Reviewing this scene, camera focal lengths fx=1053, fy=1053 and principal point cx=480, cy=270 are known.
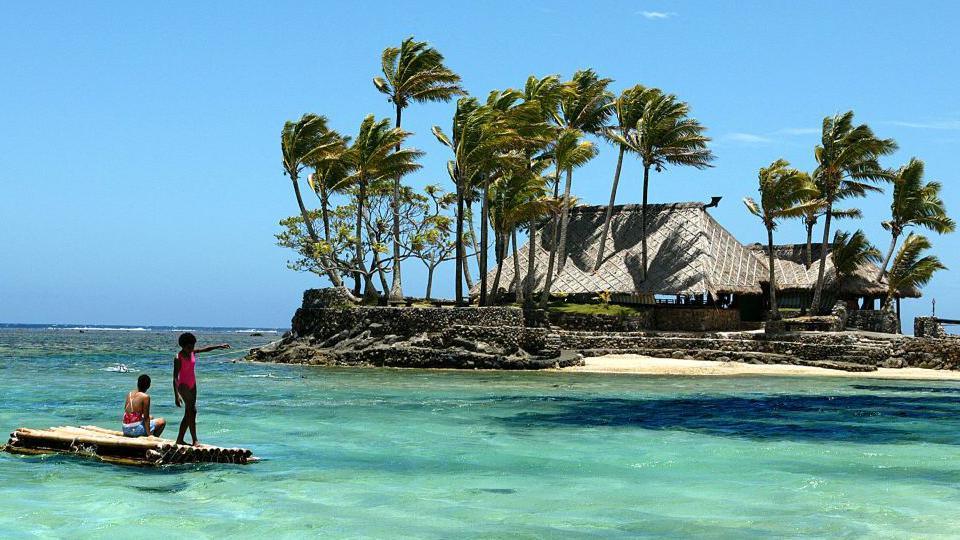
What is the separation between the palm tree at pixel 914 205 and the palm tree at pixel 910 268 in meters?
0.51

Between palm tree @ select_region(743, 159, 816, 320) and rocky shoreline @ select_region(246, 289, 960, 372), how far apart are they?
18.7ft

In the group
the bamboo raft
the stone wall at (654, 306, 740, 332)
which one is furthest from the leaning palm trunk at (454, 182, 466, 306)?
the bamboo raft

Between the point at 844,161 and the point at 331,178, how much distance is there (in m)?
22.5

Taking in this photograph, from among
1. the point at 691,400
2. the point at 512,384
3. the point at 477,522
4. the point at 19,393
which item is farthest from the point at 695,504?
the point at 19,393

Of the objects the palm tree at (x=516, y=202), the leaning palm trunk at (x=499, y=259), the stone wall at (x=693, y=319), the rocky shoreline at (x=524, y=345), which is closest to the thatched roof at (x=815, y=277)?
the stone wall at (x=693, y=319)

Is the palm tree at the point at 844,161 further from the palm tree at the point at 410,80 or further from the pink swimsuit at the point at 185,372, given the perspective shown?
the pink swimsuit at the point at 185,372

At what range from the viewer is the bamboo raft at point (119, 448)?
13.6 metres

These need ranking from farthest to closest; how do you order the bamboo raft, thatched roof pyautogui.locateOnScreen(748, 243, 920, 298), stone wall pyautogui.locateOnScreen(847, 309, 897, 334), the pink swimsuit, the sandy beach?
thatched roof pyautogui.locateOnScreen(748, 243, 920, 298) → stone wall pyautogui.locateOnScreen(847, 309, 897, 334) → the sandy beach → the bamboo raft → the pink swimsuit

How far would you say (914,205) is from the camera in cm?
4719

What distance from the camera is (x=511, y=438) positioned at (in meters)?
18.5

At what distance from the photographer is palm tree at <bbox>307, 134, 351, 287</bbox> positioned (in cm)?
4394

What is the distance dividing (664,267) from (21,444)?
34146 mm

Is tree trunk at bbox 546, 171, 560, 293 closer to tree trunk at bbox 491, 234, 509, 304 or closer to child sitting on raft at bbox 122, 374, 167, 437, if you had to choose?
tree trunk at bbox 491, 234, 509, 304

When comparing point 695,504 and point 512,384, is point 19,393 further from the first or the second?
point 695,504
